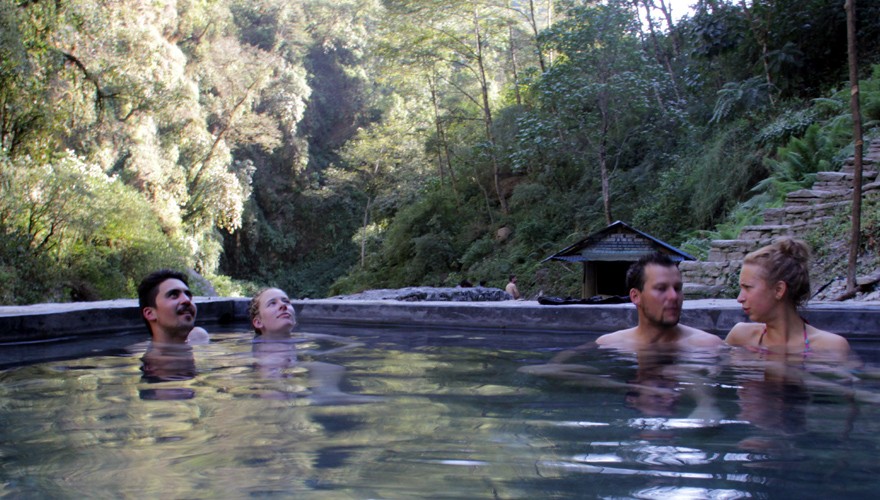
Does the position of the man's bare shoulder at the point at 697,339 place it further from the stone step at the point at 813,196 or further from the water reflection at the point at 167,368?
the stone step at the point at 813,196

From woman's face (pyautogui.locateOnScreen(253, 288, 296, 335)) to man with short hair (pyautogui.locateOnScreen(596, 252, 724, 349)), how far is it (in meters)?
2.24

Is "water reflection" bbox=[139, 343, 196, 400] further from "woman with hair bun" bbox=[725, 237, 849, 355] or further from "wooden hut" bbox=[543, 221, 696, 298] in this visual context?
"wooden hut" bbox=[543, 221, 696, 298]

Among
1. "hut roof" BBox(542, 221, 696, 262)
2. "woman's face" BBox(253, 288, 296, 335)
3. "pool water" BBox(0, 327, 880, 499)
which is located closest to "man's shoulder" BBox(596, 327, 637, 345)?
"pool water" BBox(0, 327, 880, 499)

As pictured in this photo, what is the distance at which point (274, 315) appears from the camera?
541 centimetres

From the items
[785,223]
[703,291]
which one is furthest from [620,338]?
[785,223]

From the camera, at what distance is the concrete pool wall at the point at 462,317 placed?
5273 millimetres

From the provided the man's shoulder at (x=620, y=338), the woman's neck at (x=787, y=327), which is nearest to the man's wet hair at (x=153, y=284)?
the man's shoulder at (x=620, y=338)

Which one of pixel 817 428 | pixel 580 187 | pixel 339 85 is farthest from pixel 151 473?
pixel 339 85

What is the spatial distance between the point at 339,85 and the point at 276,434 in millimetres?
39218

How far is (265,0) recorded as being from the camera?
119 ft

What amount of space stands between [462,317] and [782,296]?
300 centimetres

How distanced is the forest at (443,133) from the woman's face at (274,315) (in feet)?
23.9

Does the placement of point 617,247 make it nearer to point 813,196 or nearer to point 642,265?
point 813,196

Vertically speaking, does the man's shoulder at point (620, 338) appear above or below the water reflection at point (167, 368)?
below
